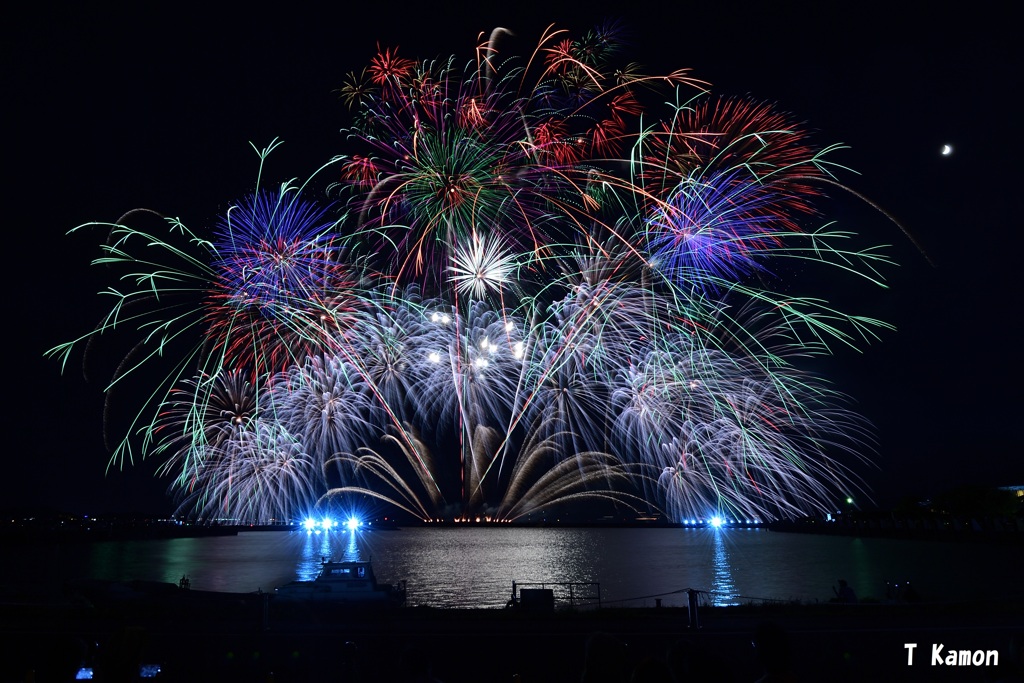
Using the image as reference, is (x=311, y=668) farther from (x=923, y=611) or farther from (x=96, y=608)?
(x=923, y=611)

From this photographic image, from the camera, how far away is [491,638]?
19422 millimetres

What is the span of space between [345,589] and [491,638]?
50.6ft

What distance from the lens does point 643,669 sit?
4.79 metres

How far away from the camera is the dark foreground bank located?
15.9 metres

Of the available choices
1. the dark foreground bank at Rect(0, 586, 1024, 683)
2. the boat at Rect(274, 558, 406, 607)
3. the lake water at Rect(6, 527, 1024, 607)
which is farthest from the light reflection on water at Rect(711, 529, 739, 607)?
the boat at Rect(274, 558, 406, 607)

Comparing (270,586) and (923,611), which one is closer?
(923,611)

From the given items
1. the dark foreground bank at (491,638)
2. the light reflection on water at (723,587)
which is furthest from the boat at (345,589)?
the light reflection on water at (723,587)

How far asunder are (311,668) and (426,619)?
6.35m

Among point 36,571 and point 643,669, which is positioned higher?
point 643,669

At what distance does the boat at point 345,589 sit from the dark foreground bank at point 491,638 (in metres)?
7.04

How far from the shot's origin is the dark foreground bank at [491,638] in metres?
15.9

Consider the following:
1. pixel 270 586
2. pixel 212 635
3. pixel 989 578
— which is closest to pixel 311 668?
pixel 212 635

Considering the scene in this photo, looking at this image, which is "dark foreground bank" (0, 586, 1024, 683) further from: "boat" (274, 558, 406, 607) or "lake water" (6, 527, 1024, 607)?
"lake water" (6, 527, 1024, 607)

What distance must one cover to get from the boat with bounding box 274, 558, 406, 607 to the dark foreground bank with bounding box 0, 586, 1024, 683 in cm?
704
